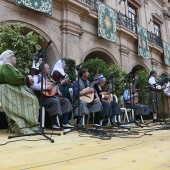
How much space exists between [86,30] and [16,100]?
6.12m

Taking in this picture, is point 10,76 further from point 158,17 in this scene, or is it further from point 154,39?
point 158,17

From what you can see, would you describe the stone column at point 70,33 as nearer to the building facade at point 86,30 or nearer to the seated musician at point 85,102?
the building facade at point 86,30

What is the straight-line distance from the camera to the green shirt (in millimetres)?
3074

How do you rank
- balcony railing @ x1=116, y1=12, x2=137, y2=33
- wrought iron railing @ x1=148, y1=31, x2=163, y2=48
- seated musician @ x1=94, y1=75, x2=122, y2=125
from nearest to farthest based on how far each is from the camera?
1. seated musician @ x1=94, y1=75, x2=122, y2=125
2. balcony railing @ x1=116, y1=12, x2=137, y2=33
3. wrought iron railing @ x1=148, y1=31, x2=163, y2=48

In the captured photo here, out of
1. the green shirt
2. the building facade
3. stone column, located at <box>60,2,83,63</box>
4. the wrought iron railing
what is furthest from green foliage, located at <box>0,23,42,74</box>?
the wrought iron railing

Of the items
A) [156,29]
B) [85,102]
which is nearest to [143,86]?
[85,102]

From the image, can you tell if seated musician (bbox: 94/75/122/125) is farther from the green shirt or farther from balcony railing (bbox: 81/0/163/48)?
balcony railing (bbox: 81/0/163/48)

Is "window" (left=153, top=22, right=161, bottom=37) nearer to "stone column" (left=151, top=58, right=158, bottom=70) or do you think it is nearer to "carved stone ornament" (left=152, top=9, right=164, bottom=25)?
"carved stone ornament" (left=152, top=9, right=164, bottom=25)

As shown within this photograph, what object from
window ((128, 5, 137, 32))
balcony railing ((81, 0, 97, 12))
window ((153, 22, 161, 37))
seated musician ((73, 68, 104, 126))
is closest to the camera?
seated musician ((73, 68, 104, 126))

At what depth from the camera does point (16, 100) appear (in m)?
3.14

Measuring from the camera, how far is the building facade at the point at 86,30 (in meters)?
6.85

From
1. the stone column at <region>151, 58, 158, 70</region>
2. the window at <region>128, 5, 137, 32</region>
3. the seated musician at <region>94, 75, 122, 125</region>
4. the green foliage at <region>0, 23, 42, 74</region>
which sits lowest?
the seated musician at <region>94, 75, 122, 125</region>

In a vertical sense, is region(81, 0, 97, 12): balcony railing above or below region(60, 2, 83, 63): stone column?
above

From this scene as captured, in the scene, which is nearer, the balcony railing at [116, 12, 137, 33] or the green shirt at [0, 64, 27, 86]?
the green shirt at [0, 64, 27, 86]
